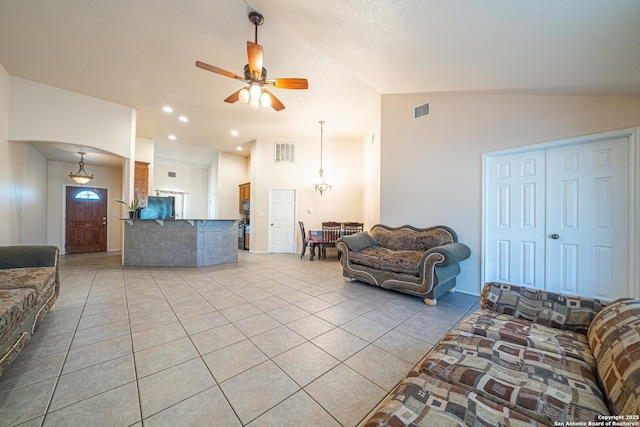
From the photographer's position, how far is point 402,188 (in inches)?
159

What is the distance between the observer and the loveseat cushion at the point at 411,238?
135 inches

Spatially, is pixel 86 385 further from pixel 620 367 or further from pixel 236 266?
pixel 236 266

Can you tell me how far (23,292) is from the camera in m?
1.80

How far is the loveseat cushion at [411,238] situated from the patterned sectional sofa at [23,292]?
13.2 feet

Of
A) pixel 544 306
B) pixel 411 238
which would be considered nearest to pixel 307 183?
pixel 411 238

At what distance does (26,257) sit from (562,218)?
20.2ft

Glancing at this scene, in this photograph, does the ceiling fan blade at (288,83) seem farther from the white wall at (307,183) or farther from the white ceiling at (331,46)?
the white wall at (307,183)

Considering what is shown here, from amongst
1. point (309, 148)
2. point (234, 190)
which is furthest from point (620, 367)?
point (234, 190)

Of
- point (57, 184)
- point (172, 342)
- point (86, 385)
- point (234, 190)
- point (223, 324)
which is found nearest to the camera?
point (86, 385)

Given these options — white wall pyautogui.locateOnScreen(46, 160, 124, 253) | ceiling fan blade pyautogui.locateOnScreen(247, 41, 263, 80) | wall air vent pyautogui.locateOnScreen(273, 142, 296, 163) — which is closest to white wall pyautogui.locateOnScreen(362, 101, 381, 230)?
wall air vent pyautogui.locateOnScreen(273, 142, 296, 163)

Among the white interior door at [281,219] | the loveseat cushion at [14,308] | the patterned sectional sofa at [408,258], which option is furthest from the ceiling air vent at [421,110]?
the loveseat cushion at [14,308]

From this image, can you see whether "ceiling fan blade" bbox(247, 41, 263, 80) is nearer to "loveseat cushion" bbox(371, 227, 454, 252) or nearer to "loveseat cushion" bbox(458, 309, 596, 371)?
"loveseat cushion" bbox(371, 227, 454, 252)

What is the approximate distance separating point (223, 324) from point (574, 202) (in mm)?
4129

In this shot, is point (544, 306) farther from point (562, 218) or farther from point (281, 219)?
point (281, 219)
